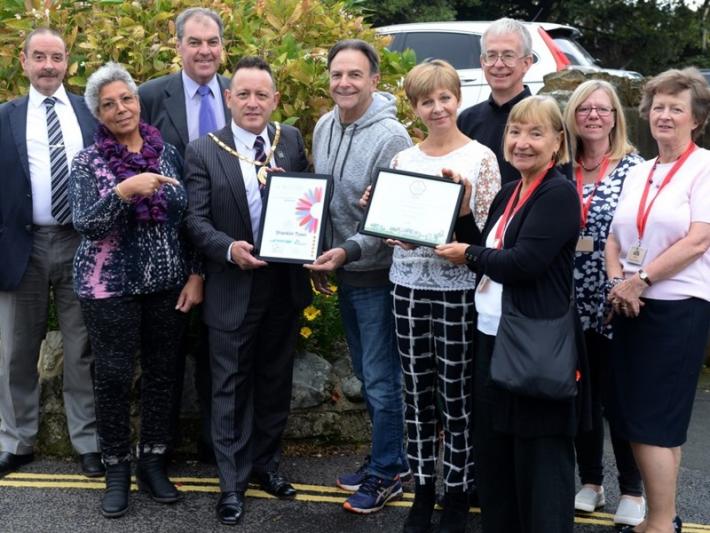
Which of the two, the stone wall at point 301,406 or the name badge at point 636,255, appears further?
the stone wall at point 301,406

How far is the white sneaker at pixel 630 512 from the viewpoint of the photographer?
14.8 ft

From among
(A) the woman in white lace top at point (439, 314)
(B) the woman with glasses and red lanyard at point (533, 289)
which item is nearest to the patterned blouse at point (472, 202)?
(A) the woman in white lace top at point (439, 314)

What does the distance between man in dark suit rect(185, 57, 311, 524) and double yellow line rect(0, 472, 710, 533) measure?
173 millimetres

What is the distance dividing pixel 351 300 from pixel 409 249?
0.57 metres

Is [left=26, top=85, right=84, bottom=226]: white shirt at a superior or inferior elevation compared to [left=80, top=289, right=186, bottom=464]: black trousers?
superior

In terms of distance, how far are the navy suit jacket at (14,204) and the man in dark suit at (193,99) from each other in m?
0.66

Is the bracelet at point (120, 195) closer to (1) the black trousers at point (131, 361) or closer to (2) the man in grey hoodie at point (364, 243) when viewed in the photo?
(1) the black trousers at point (131, 361)

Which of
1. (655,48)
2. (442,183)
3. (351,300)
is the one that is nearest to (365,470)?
(351,300)

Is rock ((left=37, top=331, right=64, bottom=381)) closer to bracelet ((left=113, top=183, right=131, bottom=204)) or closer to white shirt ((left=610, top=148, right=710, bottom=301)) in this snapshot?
bracelet ((left=113, top=183, right=131, bottom=204))

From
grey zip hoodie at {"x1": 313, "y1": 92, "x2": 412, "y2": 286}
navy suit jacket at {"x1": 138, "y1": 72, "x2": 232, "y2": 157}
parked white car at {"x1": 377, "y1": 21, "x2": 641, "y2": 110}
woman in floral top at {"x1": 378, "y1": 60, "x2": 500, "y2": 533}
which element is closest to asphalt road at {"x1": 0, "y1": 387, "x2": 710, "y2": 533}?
woman in floral top at {"x1": 378, "y1": 60, "x2": 500, "y2": 533}

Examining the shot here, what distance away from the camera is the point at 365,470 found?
4.89 meters

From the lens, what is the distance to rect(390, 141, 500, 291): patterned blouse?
13.1 ft

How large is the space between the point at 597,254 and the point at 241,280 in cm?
172

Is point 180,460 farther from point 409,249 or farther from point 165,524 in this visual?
point 409,249
